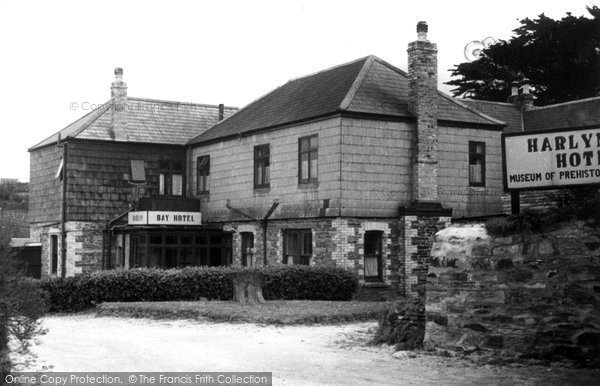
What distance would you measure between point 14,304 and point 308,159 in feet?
66.0

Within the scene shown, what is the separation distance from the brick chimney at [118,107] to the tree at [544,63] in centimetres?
2322

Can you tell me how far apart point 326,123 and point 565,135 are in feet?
52.4

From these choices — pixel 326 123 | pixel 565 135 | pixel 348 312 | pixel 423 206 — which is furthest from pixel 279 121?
pixel 565 135

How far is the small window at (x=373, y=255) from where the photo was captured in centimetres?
2895

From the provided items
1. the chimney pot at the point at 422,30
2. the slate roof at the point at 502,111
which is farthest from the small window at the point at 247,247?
the slate roof at the point at 502,111

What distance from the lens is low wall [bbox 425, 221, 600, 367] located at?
12781mm

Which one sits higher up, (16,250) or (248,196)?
(248,196)

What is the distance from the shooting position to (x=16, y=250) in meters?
11.3

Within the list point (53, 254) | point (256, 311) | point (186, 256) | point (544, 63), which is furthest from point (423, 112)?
point (544, 63)

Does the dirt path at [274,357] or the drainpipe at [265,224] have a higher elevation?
the drainpipe at [265,224]

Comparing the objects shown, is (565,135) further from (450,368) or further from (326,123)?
(326,123)

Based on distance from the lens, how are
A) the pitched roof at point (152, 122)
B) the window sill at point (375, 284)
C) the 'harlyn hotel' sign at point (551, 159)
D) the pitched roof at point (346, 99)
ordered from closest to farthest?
1. the 'harlyn hotel' sign at point (551, 159)
2. the window sill at point (375, 284)
3. the pitched roof at point (346, 99)
4. the pitched roof at point (152, 122)

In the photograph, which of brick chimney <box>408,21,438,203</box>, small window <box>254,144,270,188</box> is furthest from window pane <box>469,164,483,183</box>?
small window <box>254,144,270,188</box>

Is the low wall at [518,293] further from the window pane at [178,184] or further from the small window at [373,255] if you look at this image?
the window pane at [178,184]
